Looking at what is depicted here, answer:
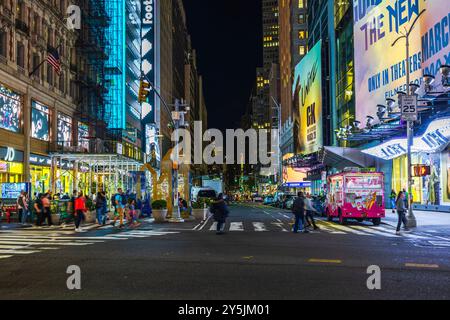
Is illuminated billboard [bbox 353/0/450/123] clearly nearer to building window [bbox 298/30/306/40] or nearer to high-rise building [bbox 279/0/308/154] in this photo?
high-rise building [bbox 279/0/308/154]

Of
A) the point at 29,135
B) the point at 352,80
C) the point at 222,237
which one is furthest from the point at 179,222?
the point at 352,80

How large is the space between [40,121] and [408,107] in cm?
2656

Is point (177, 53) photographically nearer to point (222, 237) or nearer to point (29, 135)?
point (29, 135)

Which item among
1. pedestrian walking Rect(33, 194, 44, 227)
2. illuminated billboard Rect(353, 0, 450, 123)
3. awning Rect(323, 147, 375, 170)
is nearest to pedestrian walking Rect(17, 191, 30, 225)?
pedestrian walking Rect(33, 194, 44, 227)

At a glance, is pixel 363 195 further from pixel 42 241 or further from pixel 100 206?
pixel 42 241

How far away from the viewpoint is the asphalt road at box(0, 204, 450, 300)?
9250mm

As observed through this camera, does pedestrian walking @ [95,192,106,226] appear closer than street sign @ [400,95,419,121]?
No

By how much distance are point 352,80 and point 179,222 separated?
3228 cm

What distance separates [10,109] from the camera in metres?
34.5

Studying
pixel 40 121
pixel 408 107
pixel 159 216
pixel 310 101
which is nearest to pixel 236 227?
pixel 159 216

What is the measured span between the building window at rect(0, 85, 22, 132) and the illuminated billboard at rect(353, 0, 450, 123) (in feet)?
88.9

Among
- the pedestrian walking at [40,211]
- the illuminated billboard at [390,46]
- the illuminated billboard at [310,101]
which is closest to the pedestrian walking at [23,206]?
the pedestrian walking at [40,211]

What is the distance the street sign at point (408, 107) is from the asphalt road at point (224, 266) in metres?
7.57

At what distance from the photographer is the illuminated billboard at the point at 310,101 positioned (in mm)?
71938
